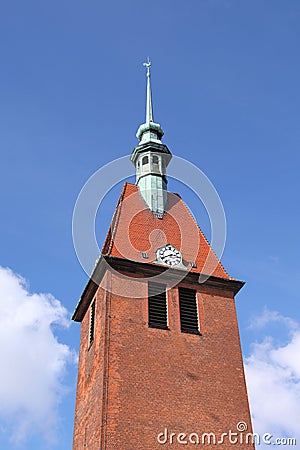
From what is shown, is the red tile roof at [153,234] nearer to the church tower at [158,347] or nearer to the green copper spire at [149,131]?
the church tower at [158,347]

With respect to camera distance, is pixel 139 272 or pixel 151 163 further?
pixel 151 163

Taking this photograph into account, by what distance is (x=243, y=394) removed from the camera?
20.2 m

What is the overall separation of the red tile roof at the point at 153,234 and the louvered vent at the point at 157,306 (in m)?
1.16

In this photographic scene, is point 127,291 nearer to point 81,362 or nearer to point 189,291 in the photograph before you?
point 189,291

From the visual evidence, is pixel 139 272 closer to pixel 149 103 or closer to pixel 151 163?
pixel 151 163

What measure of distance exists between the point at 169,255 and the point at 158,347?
406 cm

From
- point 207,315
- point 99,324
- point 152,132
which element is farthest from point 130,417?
point 152,132

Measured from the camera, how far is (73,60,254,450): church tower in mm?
18469

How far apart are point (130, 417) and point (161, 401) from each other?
123cm

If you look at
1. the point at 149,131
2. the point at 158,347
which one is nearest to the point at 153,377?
the point at 158,347

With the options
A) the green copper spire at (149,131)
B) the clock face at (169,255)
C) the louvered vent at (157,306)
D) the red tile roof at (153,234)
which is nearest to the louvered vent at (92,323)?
the red tile roof at (153,234)

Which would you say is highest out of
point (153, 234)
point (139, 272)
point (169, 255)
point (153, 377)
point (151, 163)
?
point (151, 163)

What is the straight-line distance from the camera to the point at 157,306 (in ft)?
69.4

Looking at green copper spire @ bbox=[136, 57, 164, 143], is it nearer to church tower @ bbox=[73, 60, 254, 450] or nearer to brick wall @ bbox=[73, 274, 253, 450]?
church tower @ bbox=[73, 60, 254, 450]
